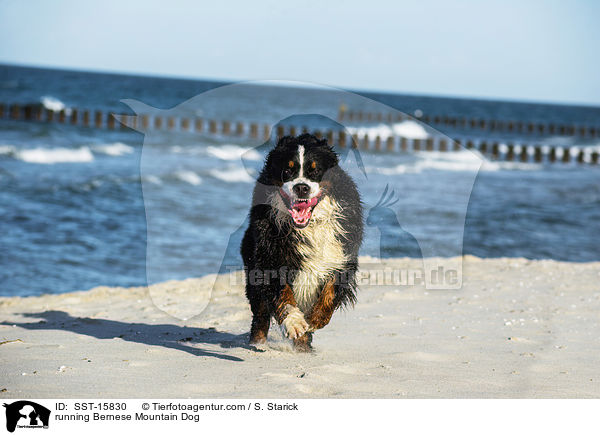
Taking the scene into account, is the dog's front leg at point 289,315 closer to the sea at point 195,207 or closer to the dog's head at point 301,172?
the dog's head at point 301,172

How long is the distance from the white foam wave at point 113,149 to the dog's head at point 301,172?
20.9 m


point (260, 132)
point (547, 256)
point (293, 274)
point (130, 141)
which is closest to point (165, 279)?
point (293, 274)

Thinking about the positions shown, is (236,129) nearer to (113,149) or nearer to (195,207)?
(113,149)

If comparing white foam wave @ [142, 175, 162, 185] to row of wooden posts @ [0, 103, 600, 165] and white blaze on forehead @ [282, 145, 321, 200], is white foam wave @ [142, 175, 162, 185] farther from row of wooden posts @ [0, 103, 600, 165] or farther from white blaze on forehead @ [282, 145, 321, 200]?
row of wooden posts @ [0, 103, 600, 165]

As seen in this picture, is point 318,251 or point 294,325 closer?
point 294,325

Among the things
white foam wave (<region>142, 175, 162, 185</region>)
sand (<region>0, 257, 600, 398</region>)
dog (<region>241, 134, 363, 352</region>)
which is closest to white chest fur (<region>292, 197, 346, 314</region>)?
dog (<region>241, 134, 363, 352</region>)

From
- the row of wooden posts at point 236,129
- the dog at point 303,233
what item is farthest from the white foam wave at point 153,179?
the row of wooden posts at point 236,129

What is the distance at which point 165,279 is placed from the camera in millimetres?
9797

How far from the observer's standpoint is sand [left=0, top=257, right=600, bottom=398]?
4.32m

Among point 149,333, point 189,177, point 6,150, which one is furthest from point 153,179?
point 149,333

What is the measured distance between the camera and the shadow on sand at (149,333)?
219 inches

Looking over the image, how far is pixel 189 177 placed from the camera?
62.3 feet
